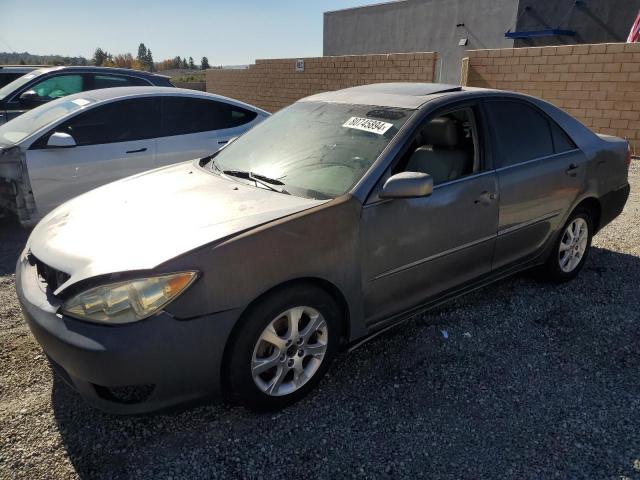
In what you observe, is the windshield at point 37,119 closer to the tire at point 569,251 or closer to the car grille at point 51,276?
the car grille at point 51,276

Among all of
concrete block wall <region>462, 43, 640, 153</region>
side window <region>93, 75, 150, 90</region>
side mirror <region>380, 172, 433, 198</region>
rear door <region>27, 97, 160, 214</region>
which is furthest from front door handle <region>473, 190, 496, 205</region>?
concrete block wall <region>462, 43, 640, 153</region>

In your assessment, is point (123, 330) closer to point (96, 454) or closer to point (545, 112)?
point (96, 454)

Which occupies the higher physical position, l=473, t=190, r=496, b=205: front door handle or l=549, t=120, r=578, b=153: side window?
l=549, t=120, r=578, b=153: side window

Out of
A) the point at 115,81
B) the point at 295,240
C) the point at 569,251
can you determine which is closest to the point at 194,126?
the point at 115,81

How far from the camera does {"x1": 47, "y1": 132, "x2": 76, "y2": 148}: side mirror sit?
15.7ft

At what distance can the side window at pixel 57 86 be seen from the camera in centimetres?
780

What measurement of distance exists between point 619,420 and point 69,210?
3.25 m

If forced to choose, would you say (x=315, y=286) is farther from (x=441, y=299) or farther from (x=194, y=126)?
Result: (x=194, y=126)

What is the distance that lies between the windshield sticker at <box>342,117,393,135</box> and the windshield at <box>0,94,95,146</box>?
3.38 meters

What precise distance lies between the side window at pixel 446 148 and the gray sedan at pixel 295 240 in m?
0.01

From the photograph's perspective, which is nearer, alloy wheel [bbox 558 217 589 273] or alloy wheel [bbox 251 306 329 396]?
alloy wheel [bbox 251 306 329 396]

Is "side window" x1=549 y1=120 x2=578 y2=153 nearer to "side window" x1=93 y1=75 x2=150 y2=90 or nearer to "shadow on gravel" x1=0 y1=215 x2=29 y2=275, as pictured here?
"shadow on gravel" x1=0 y1=215 x2=29 y2=275

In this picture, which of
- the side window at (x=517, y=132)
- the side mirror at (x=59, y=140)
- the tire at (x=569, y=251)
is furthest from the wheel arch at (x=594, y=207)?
the side mirror at (x=59, y=140)

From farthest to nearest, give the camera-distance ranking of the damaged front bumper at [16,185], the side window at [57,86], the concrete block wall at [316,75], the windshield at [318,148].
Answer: the concrete block wall at [316,75]
the side window at [57,86]
the damaged front bumper at [16,185]
the windshield at [318,148]
